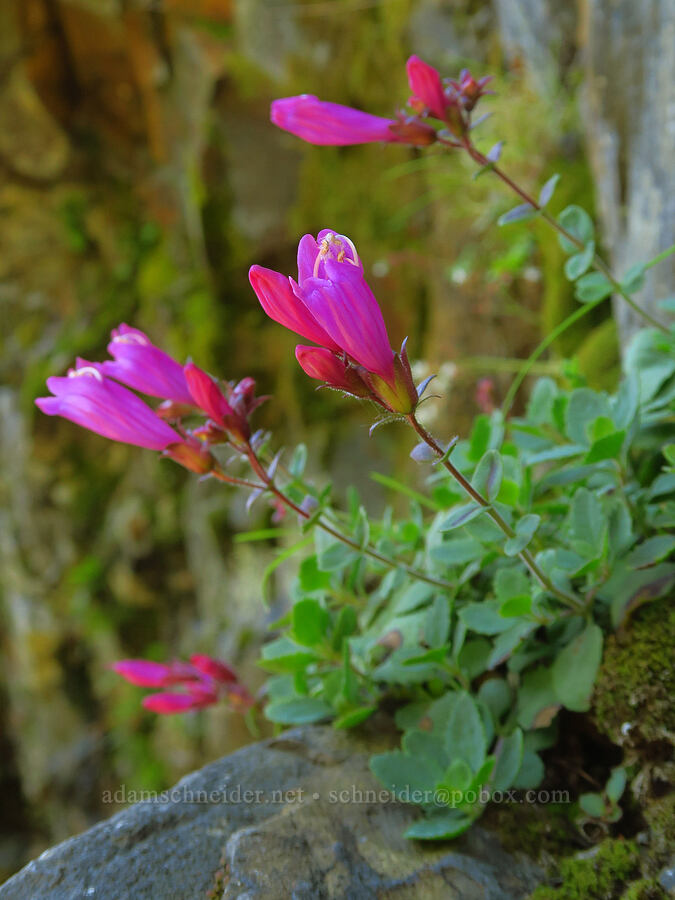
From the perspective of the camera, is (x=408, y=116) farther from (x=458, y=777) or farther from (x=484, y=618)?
(x=458, y=777)

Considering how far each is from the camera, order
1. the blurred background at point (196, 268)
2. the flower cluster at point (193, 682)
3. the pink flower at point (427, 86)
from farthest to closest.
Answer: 1. the blurred background at point (196, 268)
2. the flower cluster at point (193, 682)
3. the pink flower at point (427, 86)

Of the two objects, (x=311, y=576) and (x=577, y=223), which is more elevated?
(x=577, y=223)

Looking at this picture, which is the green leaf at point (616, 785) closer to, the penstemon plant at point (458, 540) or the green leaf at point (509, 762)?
the penstemon plant at point (458, 540)

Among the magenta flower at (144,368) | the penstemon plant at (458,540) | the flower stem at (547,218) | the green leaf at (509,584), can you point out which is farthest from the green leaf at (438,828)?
the flower stem at (547,218)

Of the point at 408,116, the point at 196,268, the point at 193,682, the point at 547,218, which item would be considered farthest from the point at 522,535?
the point at 196,268

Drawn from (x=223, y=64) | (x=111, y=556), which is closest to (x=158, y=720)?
(x=111, y=556)
